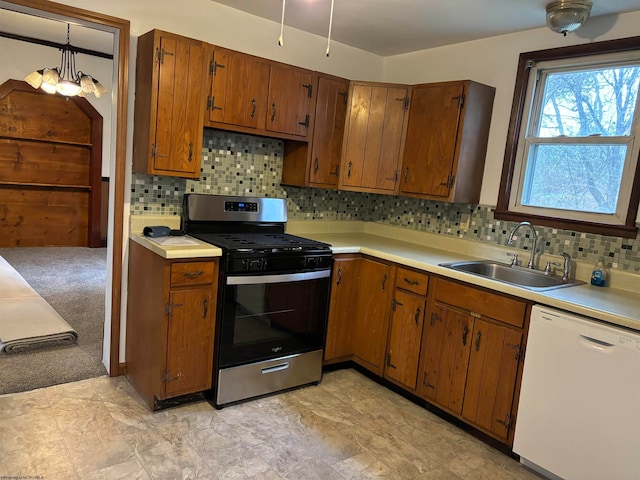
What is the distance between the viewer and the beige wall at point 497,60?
8.35 feet

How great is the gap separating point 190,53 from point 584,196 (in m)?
2.40

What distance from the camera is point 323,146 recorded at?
126 inches

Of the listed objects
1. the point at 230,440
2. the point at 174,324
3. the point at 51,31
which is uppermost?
the point at 51,31

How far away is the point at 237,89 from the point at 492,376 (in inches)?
85.1

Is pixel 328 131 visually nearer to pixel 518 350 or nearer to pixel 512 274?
pixel 512 274

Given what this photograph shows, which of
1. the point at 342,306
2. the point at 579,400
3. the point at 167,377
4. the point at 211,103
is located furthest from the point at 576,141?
the point at 167,377

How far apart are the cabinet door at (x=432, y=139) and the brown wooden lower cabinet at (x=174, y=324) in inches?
60.1

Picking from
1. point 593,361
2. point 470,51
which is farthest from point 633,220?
point 470,51

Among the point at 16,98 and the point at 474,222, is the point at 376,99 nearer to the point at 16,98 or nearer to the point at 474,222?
the point at 474,222

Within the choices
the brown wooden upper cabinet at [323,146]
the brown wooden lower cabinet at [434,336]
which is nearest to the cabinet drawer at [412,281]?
the brown wooden lower cabinet at [434,336]

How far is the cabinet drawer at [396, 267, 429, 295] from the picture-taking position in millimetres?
2711

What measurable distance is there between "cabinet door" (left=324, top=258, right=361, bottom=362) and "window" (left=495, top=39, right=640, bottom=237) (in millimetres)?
1061

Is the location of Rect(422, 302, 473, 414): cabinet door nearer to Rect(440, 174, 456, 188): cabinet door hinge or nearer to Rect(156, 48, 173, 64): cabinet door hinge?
Answer: Rect(440, 174, 456, 188): cabinet door hinge

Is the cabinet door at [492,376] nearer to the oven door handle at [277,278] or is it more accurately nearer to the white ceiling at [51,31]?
the oven door handle at [277,278]
